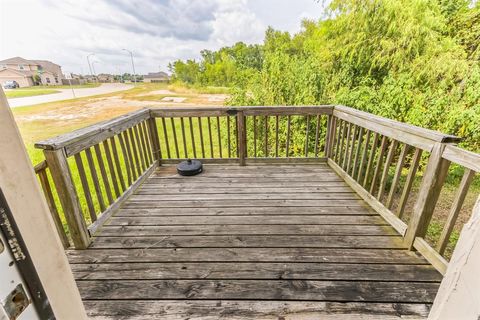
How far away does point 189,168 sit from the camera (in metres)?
3.23

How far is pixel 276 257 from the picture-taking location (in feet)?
5.83

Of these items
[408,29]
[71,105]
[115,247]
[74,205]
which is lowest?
[115,247]

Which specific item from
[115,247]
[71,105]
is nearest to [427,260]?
[115,247]

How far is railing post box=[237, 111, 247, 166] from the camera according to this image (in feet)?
10.8

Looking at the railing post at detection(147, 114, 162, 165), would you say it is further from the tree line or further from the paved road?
the tree line

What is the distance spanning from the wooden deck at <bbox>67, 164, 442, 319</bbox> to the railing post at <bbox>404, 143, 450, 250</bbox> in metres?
0.18

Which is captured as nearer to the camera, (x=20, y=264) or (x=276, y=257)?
(x=20, y=264)

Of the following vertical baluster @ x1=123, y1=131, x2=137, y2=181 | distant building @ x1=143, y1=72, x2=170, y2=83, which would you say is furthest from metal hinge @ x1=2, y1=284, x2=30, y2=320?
distant building @ x1=143, y1=72, x2=170, y2=83

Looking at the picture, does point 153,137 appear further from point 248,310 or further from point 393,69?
point 393,69

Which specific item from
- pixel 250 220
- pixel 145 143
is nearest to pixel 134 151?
pixel 145 143

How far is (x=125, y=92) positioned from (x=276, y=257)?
19.9 ft

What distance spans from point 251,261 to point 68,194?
1.52 meters

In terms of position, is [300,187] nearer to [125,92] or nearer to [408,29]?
[408,29]

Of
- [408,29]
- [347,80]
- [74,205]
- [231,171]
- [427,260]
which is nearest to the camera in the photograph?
[427,260]
